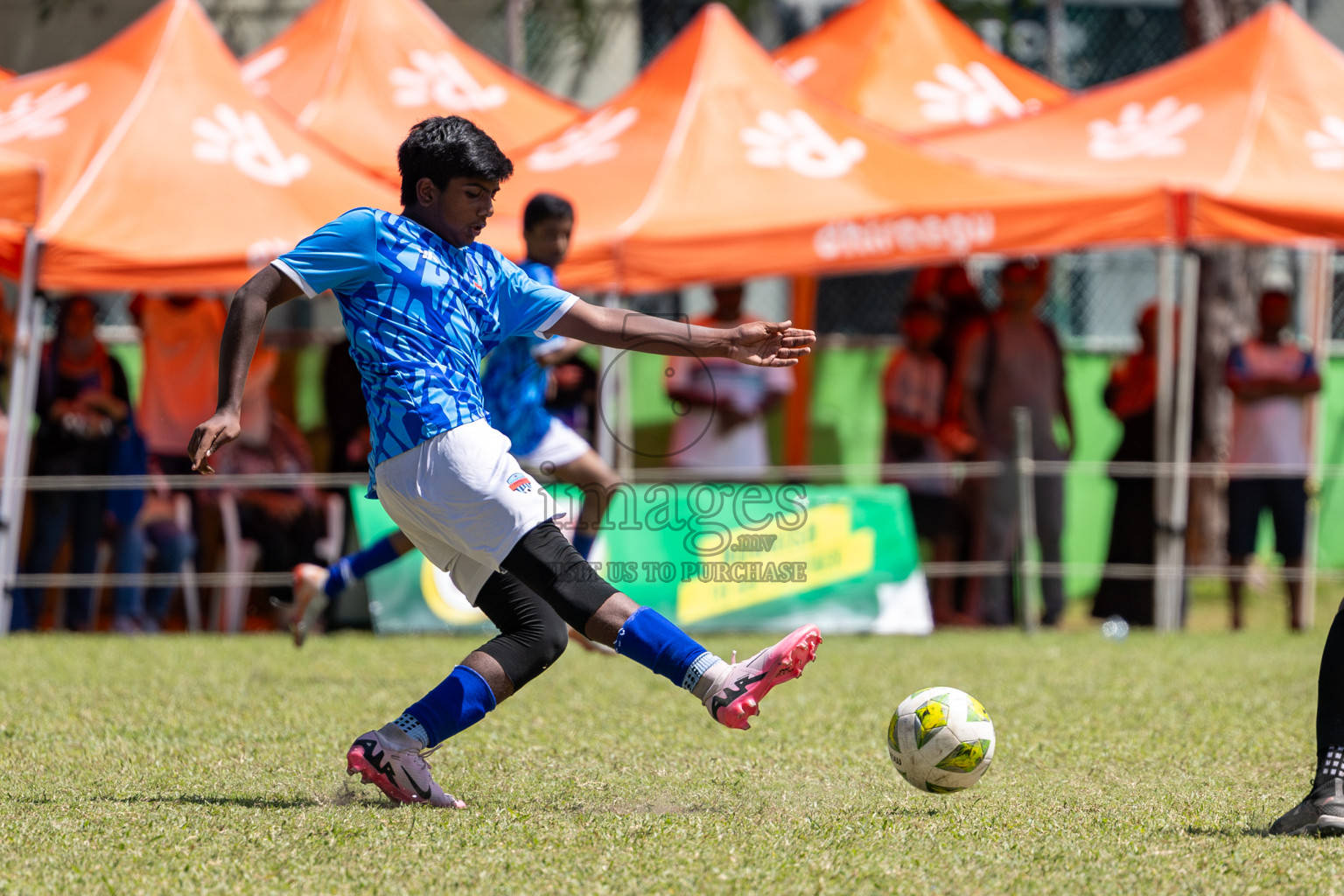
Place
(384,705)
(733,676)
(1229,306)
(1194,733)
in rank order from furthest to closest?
(1229,306) → (384,705) → (1194,733) → (733,676)

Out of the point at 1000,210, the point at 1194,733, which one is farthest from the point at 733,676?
the point at 1000,210

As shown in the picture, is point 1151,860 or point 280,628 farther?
point 280,628

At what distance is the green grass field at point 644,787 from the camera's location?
3.75 m

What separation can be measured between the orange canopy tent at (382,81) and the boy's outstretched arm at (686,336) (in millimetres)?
8509

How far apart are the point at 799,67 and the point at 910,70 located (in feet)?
3.18

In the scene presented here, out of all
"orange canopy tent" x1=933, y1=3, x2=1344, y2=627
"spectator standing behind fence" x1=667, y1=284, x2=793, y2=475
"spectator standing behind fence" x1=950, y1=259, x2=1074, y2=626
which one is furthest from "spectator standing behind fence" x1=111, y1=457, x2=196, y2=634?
"orange canopy tent" x1=933, y1=3, x2=1344, y2=627

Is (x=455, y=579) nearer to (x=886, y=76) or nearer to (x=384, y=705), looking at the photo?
(x=384, y=705)

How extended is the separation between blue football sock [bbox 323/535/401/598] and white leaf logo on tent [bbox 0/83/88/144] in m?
4.07

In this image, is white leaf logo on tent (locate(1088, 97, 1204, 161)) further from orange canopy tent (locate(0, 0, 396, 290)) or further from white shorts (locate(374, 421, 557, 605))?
white shorts (locate(374, 421, 557, 605))

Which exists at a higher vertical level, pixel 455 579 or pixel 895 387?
pixel 895 387

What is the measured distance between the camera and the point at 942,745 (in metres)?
4.55

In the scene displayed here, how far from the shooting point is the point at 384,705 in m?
6.87

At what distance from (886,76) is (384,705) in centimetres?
A: 875

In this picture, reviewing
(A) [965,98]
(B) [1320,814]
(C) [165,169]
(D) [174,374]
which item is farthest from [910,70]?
(B) [1320,814]
